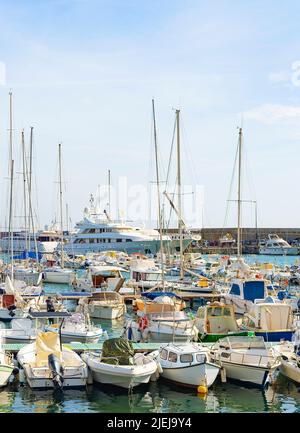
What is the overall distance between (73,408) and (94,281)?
3096cm

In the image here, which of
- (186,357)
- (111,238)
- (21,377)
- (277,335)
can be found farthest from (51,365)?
(111,238)

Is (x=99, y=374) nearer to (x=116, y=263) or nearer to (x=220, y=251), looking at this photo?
(x=116, y=263)

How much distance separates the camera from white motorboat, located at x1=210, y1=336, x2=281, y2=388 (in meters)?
21.1

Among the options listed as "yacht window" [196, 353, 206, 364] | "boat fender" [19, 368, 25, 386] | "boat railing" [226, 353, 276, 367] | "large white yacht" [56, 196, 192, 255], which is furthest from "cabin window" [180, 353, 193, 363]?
"large white yacht" [56, 196, 192, 255]

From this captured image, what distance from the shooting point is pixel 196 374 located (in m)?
20.6

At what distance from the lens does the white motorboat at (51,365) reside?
20.4m

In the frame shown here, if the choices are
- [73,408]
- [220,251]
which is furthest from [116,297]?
[220,251]

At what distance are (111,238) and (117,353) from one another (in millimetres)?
77150

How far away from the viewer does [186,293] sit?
143ft

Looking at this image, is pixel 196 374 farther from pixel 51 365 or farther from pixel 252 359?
pixel 51 365

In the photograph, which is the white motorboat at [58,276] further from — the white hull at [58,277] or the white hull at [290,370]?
the white hull at [290,370]

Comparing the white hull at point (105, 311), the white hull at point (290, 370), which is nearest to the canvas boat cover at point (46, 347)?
→ the white hull at point (290, 370)

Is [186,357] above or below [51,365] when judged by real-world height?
above

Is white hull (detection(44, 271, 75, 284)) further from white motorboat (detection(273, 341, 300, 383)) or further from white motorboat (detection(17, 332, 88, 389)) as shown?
white motorboat (detection(273, 341, 300, 383))
